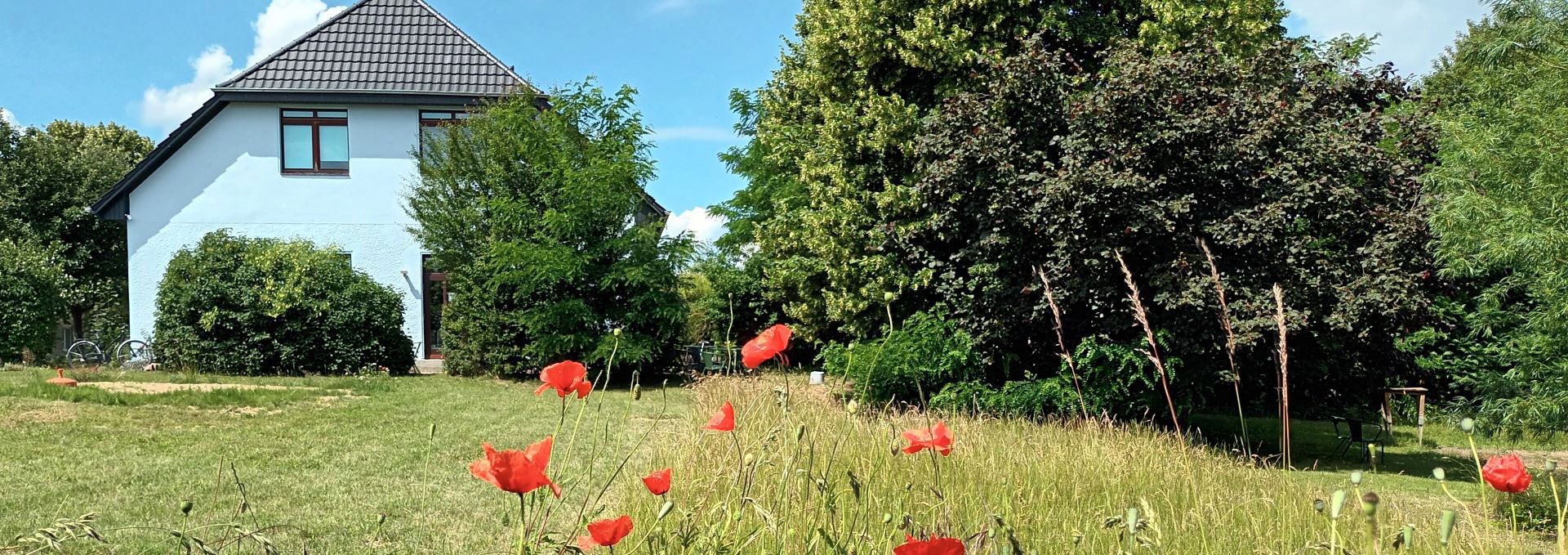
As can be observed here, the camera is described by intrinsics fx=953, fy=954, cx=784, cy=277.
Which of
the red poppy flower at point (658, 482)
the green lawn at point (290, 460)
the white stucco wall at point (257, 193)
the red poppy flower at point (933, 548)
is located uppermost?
the white stucco wall at point (257, 193)

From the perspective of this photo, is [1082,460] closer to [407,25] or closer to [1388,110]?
[1388,110]

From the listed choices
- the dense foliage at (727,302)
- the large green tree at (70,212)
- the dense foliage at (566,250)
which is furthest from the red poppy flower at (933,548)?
the large green tree at (70,212)

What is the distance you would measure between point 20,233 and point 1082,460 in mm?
25309

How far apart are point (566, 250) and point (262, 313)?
4898mm

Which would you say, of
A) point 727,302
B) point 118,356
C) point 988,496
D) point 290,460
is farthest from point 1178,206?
point 118,356

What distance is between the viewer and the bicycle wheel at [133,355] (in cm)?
1558

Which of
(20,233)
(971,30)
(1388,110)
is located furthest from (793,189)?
(20,233)

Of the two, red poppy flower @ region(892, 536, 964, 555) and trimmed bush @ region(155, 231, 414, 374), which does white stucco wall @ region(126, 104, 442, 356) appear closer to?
trimmed bush @ region(155, 231, 414, 374)

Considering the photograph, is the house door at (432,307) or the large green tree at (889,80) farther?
the house door at (432,307)

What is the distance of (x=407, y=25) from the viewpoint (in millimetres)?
20031

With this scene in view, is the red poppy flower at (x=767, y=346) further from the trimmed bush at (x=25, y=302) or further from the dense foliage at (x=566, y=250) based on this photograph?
the trimmed bush at (x=25, y=302)

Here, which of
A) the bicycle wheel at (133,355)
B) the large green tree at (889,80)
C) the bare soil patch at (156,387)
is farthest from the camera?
the bicycle wheel at (133,355)

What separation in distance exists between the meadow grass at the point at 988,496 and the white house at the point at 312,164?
1388cm

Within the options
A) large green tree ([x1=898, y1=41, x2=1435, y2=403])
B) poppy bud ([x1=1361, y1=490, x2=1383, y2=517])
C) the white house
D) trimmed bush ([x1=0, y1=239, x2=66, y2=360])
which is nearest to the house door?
the white house
